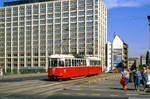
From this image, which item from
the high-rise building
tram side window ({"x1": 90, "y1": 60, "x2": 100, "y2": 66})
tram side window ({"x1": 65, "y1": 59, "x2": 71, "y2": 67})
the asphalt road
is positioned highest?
the high-rise building

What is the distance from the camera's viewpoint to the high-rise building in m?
110

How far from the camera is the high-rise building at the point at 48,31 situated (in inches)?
4340

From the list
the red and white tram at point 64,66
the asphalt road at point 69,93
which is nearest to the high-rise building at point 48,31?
the red and white tram at point 64,66

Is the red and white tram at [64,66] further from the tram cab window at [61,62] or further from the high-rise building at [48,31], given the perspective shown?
the high-rise building at [48,31]

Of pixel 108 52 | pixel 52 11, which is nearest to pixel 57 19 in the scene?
pixel 52 11

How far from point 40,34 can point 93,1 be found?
28.6 m

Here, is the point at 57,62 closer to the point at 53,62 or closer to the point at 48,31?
the point at 53,62

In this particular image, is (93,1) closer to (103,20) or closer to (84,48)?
(103,20)

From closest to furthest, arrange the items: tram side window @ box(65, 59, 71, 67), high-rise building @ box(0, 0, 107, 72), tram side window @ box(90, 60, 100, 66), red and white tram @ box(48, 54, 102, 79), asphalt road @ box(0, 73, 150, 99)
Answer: asphalt road @ box(0, 73, 150, 99) → red and white tram @ box(48, 54, 102, 79) → tram side window @ box(65, 59, 71, 67) → tram side window @ box(90, 60, 100, 66) → high-rise building @ box(0, 0, 107, 72)

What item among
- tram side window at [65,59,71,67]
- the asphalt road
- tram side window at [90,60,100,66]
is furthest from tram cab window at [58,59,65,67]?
tram side window at [90,60,100,66]

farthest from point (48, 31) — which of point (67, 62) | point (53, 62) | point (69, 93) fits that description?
point (69, 93)

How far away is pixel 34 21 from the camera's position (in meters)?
120

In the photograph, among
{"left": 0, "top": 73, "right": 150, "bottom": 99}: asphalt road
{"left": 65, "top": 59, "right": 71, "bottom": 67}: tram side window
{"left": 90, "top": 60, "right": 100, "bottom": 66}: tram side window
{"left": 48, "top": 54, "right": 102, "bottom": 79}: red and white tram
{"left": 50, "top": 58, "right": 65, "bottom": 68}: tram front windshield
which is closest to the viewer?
{"left": 0, "top": 73, "right": 150, "bottom": 99}: asphalt road

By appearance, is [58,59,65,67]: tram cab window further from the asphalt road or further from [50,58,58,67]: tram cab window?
the asphalt road
